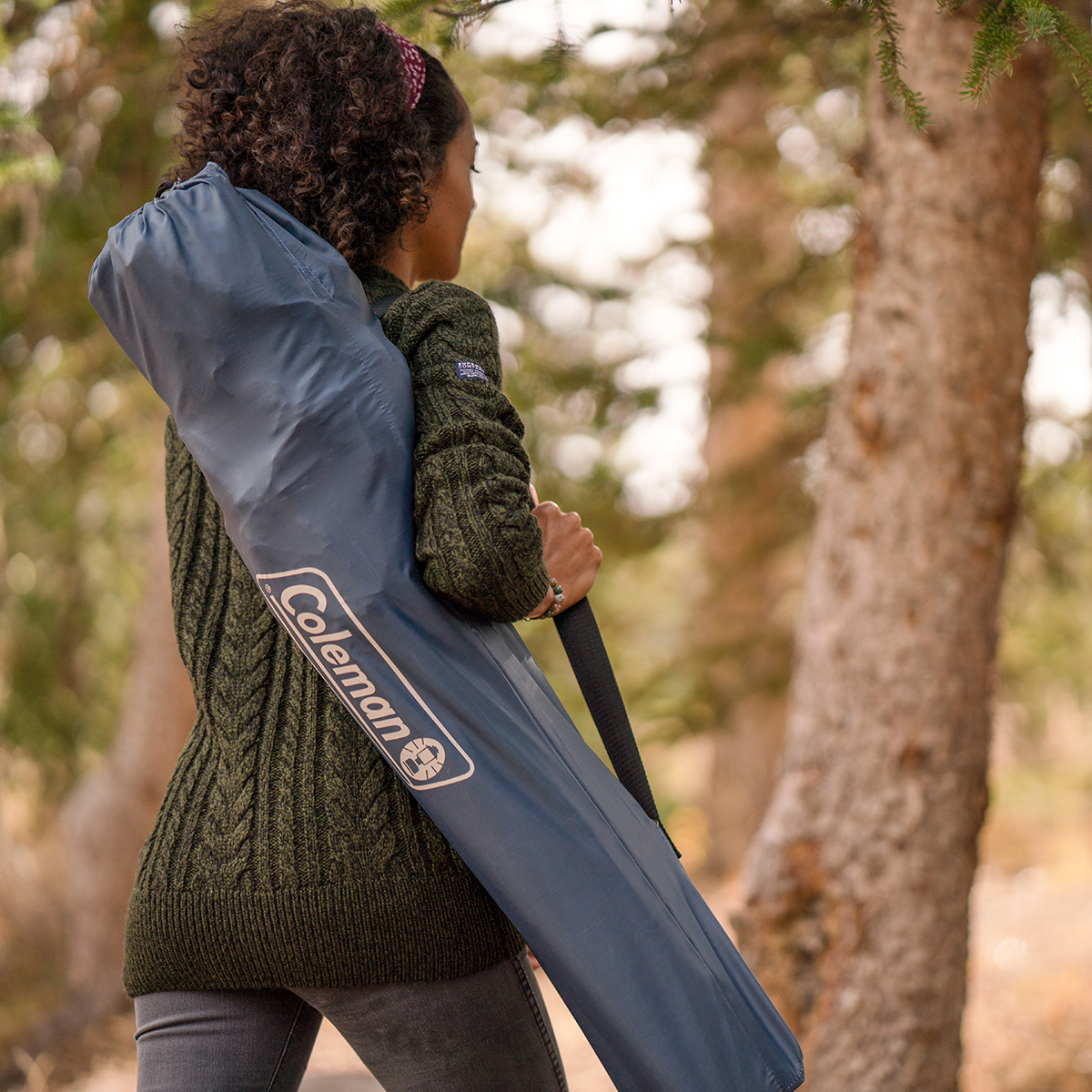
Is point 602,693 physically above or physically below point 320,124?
below

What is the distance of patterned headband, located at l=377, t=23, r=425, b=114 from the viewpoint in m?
1.33

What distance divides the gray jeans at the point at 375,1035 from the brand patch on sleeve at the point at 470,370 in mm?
706

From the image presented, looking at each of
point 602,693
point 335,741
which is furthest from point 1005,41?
point 335,741

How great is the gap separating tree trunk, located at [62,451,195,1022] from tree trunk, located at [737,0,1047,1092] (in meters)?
3.67

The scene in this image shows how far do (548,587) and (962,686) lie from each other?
2007 mm

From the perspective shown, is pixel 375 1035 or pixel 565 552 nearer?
pixel 375 1035

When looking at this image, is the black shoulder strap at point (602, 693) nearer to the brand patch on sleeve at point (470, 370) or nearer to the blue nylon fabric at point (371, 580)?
the blue nylon fabric at point (371, 580)

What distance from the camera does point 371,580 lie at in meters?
1.14

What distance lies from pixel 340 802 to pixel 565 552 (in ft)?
1.38

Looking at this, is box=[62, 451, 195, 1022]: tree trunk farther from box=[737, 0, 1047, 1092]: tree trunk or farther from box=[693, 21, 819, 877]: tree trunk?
box=[737, 0, 1047, 1092]: tree trunk

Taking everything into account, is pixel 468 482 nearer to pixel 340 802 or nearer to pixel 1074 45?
pixel 340 802

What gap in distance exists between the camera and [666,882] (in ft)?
4.19

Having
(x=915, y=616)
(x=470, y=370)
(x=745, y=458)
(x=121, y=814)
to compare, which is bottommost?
(x=121, y=814)

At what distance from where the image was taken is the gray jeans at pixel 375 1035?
122cm
